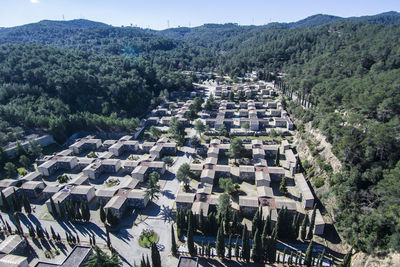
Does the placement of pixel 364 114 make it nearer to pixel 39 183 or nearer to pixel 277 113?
pixel 277 113

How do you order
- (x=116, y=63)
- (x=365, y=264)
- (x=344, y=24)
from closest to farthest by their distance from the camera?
(x=365, y=264) → (x=116, y=63) → (x=344, y=24)

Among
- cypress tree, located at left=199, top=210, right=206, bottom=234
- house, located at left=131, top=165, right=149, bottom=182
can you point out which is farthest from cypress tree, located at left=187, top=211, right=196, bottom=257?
house, located at left=131, top=165, right=149, bottom=182

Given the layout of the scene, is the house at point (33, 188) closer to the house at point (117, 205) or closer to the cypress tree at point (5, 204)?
the cypress tree at point (5, 204)

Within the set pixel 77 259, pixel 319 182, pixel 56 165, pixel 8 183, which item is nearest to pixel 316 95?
pixel 319 182

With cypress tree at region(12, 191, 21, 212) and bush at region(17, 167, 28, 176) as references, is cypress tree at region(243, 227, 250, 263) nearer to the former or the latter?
cypress tree at region(12, 191, 21, 212)

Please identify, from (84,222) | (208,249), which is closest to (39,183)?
(84,222)

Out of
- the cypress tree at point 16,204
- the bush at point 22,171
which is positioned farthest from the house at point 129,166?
the bush at point 22,171
